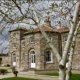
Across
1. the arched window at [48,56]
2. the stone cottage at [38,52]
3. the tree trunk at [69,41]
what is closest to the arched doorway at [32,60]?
the stone cottage at [38,52]

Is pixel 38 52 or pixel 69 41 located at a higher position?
pixel 38 52

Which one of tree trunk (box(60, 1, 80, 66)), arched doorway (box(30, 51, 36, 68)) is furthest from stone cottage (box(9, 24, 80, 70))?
tree trunk (box(60, 1, 80, 66))

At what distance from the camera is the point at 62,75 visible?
34.3 ft

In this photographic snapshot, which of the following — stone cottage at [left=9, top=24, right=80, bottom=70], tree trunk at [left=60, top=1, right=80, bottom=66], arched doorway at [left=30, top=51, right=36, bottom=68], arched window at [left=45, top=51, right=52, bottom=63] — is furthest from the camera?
arched doorway at [left=30, top=51, right=36, bottom=68]

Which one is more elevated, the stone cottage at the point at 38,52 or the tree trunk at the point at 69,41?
the stone cottage at the point at 38,52

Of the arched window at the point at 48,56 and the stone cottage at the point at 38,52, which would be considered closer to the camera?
the stone cottage at the point at 38,52

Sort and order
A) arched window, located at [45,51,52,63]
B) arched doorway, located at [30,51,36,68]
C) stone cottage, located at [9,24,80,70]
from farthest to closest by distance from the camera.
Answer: arched doorway, located at [30,51,36,68] → arched window, located at [45,51,52,63] → stone cottage, located at [9,24,80,70]

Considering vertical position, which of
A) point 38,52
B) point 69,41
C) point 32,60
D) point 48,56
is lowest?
point 69,41

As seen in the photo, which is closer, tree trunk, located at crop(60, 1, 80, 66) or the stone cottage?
tree trunk, located at crop(60, 1, 80, 66)

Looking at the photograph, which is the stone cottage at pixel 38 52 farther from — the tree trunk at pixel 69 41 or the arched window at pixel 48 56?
the tree trunk at pixel 69 41

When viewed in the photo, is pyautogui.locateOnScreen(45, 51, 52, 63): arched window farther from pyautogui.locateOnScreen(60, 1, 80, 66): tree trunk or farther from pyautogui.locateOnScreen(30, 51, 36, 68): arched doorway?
pyautogui.locateOnScreen(60, 1, 80, 66): tree trunk

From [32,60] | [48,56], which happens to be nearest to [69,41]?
[48,56]

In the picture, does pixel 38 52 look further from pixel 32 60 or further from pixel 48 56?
pixel 32 60

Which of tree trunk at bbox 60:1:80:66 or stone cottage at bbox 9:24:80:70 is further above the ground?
stone cottage at bbox 9:24:80:70
